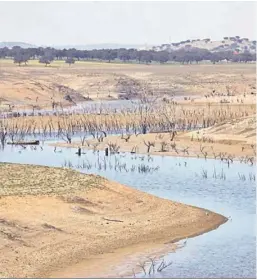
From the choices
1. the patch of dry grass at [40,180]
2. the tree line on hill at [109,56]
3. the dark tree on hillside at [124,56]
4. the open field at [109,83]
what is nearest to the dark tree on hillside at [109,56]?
the tree line on hill at [109,56]

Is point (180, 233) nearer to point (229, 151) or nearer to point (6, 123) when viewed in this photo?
point (229, 151)

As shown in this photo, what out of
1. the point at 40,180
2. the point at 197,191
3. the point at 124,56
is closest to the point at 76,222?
the point at 40,180

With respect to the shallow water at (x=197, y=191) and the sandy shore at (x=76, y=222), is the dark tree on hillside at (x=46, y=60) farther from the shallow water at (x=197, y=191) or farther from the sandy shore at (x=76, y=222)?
the sandy shore at (x=76, y=222)

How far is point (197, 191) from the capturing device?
28766 mm

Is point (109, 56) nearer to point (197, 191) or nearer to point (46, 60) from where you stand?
point (46, 60)

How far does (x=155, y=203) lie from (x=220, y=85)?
61.4 metres

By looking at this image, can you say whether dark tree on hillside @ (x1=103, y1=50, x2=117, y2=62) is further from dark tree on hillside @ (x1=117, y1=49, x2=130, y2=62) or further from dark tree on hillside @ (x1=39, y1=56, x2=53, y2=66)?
dark tree on hillside @ (x1=39, y1=56, x2=53, y2=66)

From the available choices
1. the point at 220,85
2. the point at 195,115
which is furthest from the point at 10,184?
the point at 220,85

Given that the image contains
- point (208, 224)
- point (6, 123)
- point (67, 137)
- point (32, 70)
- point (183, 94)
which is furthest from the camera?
point (32, 70)

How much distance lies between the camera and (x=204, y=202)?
2669 cm

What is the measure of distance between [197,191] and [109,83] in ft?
175

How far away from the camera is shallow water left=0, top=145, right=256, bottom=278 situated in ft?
62.2

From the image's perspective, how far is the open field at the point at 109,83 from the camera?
66.8 meters

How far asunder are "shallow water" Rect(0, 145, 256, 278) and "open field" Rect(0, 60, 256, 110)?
24.5m
